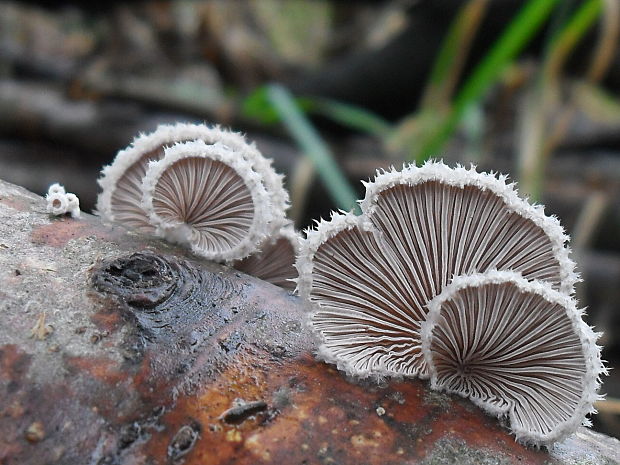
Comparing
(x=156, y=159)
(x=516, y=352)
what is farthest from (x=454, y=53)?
(x=516, y=352)

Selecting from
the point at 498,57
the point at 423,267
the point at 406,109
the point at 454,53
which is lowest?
the point at 423,267

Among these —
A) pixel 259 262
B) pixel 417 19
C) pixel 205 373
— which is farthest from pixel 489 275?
pixel 417 19

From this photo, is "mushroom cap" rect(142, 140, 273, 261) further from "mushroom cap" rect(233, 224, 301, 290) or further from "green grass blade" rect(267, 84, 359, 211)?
"green grass blade" rect(267, 84, 359, 211)

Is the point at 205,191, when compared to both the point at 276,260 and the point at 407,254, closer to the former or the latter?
the point at 276,260

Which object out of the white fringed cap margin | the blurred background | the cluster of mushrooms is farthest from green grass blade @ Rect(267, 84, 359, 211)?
the white fringed cap margin

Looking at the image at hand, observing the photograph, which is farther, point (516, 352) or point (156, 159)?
point (156, 159)

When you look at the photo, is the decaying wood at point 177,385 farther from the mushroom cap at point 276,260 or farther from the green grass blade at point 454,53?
the green grass blade at point 454,53

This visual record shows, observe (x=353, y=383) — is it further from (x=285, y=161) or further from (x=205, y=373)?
(x=285, y=161)
